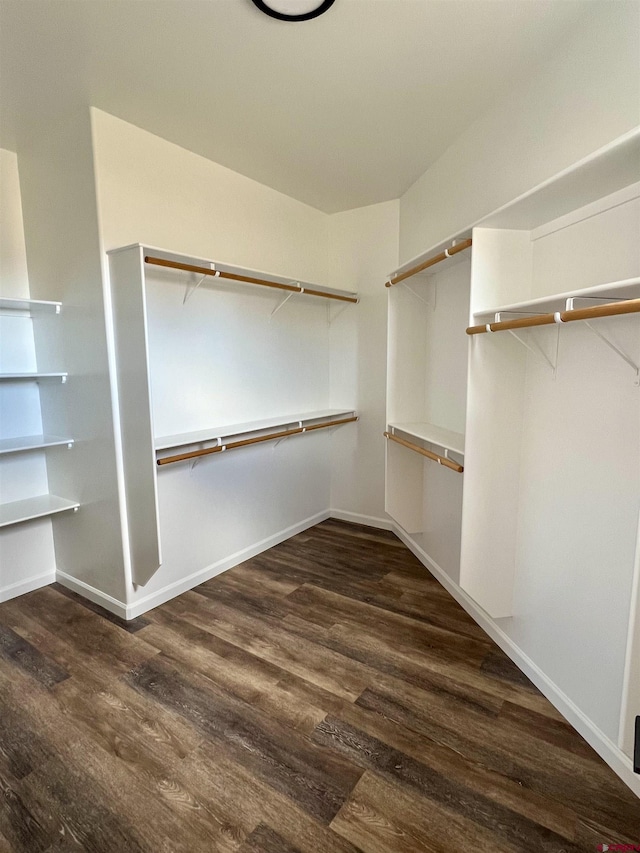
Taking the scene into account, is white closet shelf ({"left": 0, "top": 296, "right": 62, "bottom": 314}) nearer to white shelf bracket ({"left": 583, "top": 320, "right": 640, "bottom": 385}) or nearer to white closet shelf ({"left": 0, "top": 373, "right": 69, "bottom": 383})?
white closet shelf ({"left": 0, "top": 373, "right": 69, "bottom": 383})

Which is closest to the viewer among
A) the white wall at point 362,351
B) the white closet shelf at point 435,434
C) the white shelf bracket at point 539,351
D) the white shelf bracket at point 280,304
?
the white shelf bracket at point 539,351

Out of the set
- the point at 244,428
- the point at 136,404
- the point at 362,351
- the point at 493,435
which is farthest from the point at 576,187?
the point at 362,351

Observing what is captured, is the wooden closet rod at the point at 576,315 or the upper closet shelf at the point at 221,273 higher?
the upper closet shelf at the point at 221,273

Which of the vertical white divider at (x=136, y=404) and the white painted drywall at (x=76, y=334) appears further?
the white painted drywall at (x=76, y=334)

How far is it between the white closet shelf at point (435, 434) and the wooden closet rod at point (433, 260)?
2.99 feet

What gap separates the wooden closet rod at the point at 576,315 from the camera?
1220 millimetres

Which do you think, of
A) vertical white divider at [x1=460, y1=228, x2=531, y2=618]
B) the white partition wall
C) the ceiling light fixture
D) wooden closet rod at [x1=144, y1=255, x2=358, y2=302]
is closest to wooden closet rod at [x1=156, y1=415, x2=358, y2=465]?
the white partition wall

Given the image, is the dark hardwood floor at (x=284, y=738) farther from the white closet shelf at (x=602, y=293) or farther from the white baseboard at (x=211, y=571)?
the white closet shelf at (x=602, y=293)

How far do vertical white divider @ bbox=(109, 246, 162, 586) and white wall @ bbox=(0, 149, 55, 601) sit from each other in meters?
0.80

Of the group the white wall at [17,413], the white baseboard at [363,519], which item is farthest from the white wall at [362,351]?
the white wall at [17,413]

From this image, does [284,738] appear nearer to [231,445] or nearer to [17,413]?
[231,445]

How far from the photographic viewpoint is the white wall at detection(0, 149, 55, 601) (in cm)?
264

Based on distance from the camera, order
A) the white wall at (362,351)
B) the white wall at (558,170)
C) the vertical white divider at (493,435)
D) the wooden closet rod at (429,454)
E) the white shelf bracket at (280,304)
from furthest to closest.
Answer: the white wall at (362,351) < the white shelf bracket at (280,304) < the wooden closet rod at (429,454) < the vertical white divider at (493,435) < the white wall at (558,170)

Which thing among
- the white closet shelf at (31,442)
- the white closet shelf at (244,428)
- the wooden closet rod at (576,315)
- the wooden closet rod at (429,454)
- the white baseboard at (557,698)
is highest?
the wooden closet rod at (576,315)
